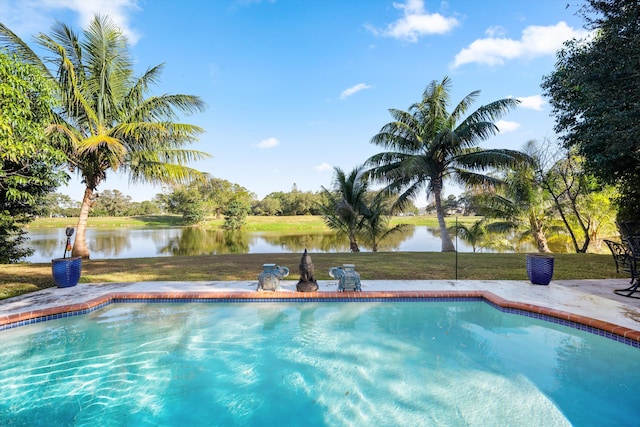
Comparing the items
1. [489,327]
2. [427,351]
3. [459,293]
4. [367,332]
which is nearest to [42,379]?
[367,332]

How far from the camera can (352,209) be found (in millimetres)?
14625

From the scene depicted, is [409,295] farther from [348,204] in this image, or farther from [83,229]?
[83,229]

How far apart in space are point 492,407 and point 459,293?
3.06 m

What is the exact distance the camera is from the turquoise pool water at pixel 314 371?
9.00 ft

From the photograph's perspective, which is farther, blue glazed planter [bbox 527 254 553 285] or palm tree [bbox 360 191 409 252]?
palm tree [bbox 360 191 409 252]

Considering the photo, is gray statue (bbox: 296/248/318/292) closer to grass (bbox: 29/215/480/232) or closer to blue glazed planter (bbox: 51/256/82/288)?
blue glazed planter (bbox: 51/256/82/288)

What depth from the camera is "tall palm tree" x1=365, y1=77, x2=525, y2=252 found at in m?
11.9

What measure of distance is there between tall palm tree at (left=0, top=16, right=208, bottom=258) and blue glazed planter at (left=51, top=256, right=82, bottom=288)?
3554 mm

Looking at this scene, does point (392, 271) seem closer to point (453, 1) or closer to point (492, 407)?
point (492, 407)

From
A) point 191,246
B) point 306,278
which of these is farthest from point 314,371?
point 191,246

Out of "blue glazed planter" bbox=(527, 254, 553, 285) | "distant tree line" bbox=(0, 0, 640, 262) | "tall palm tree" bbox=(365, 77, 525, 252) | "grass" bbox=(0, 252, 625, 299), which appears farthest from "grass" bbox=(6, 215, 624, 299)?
"tall palm tree" bbox=(365, 77, 525, 252)

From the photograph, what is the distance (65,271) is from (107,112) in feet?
20.9

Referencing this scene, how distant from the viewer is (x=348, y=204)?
14484 mm

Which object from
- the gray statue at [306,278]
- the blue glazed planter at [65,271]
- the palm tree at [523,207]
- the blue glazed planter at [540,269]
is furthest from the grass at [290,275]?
the palm tree at [523,207]
